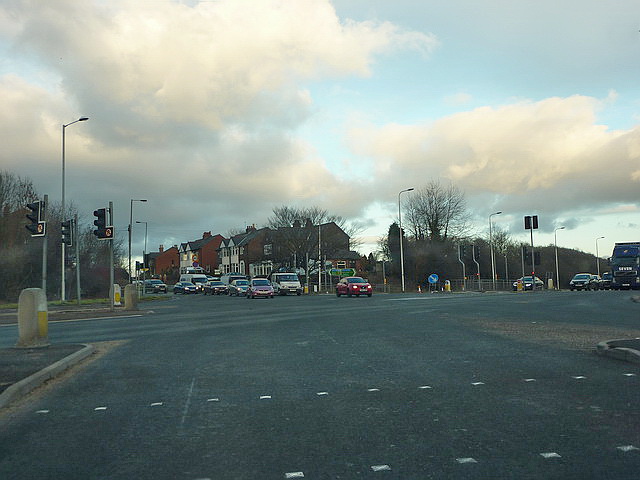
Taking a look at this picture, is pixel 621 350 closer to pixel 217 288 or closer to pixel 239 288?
pixel 239 288

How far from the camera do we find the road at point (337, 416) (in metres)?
5.07

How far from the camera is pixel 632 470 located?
4789 mm

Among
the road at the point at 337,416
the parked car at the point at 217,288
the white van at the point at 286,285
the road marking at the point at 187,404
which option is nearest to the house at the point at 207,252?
the parked car at the point at 217,288

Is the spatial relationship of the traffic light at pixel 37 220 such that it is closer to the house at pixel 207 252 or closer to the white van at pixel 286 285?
the white van at pixel 286 285

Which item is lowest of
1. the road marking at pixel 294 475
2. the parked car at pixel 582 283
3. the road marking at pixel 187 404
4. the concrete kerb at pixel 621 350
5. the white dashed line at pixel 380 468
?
the white dashed line at pixel 380 468

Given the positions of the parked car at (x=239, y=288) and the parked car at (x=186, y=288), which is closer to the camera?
the parked car at (x=239, y=288)

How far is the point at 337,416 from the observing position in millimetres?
6840

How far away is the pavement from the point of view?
8580 mm

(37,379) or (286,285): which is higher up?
(286,285)

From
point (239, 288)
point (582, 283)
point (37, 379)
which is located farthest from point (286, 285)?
point (37, 379)

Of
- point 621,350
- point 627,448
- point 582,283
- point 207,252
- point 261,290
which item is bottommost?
point 627,448

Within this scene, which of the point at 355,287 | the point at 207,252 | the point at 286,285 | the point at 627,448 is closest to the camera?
the point at 627,448

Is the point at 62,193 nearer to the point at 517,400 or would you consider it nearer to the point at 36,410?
the point at 36,410

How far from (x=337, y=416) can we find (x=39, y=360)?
7.03m
